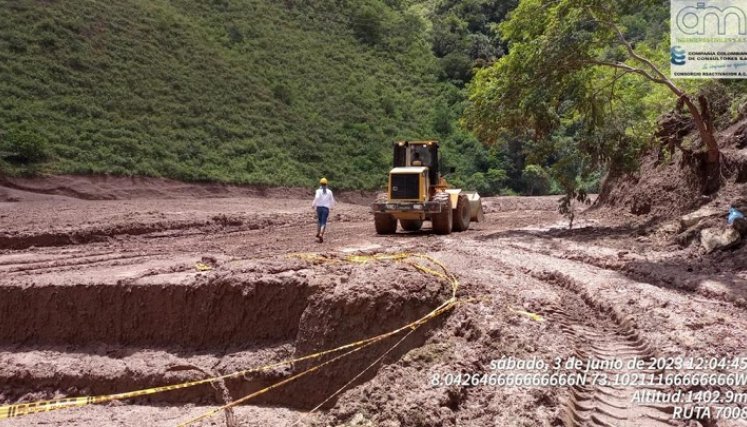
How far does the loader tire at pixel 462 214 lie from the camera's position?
1661 centimetres

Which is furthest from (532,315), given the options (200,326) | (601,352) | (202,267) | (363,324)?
(202,267)

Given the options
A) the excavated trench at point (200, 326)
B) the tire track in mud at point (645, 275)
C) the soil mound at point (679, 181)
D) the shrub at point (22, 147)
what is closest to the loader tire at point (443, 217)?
the tire track in mud at point (645, 275)

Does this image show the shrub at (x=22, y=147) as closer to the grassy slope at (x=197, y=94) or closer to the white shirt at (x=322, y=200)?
the grassy slope at (x=197, y=94)

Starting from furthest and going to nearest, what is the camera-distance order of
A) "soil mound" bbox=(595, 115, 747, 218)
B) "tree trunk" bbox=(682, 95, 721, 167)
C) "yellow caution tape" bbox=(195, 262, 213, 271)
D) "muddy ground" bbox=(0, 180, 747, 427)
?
1. "tree trunk" bbox=(682, 95, 721, 167)
2. "soil mound" bbox=(595, 115, 747, 218)
3. "yellow caution tape" bbox=(195, 262, 213, 271)
4. "muddy ground" bbox=(0, 180, 747, 427)

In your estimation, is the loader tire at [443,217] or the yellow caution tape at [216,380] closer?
the yellow caution tape at [216,380]

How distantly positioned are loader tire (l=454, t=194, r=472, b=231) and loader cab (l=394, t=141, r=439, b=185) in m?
1.12

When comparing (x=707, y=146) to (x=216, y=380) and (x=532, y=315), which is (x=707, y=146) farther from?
(x=216, y=380)

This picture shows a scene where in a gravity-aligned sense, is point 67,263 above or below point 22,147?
below

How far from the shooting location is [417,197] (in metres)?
15.1

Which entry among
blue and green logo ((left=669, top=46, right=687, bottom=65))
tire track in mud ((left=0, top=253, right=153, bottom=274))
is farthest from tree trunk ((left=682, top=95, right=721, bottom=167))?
tire track in mud ((left=0, top=253, right=153, bottom=274))

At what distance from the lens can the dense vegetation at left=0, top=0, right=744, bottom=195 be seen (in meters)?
15.4

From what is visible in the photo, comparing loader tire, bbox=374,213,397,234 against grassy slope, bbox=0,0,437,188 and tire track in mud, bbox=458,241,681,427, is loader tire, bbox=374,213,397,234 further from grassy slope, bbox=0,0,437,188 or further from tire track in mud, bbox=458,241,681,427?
grassy slope, bbox=0,0,437,188

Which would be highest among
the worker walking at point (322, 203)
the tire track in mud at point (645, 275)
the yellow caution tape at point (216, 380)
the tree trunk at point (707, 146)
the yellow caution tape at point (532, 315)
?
the tree trunk at point (707, 146)

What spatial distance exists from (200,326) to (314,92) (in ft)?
109
